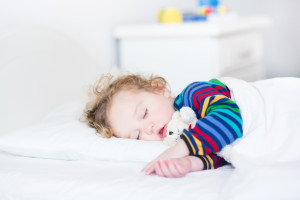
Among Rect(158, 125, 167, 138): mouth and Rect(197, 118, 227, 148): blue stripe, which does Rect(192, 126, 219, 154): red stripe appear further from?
Rect(158, 125, 167, 138): mouth

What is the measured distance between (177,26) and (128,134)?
1.06m

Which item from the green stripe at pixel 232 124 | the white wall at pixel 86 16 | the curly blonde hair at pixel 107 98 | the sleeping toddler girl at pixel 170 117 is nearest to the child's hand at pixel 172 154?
the sleeping toddler girl at pixel 170 117

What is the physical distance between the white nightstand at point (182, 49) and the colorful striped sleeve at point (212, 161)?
1051mm

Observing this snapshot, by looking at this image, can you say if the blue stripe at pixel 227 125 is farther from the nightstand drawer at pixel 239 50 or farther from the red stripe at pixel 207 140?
the nightstand drawer at pixel 239 50

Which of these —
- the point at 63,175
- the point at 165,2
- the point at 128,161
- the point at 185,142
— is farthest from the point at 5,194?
the point at 165,2

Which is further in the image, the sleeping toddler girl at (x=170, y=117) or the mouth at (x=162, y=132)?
the mouth at (x=162, y=132)

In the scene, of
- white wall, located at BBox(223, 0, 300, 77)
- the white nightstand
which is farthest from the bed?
white wall, located at BBox(223, 0, 300, 77)

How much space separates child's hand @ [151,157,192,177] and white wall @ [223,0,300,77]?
132 inches

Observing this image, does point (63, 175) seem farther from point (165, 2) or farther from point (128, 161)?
point (165, 2)

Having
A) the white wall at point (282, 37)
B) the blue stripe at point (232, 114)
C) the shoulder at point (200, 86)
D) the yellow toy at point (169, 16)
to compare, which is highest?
the yellow toy at point (169, 16)

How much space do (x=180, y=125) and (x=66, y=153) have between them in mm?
314

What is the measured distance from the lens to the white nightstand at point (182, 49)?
2.06m

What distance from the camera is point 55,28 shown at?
192 cm

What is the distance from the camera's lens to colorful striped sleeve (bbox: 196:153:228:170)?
99 cm
